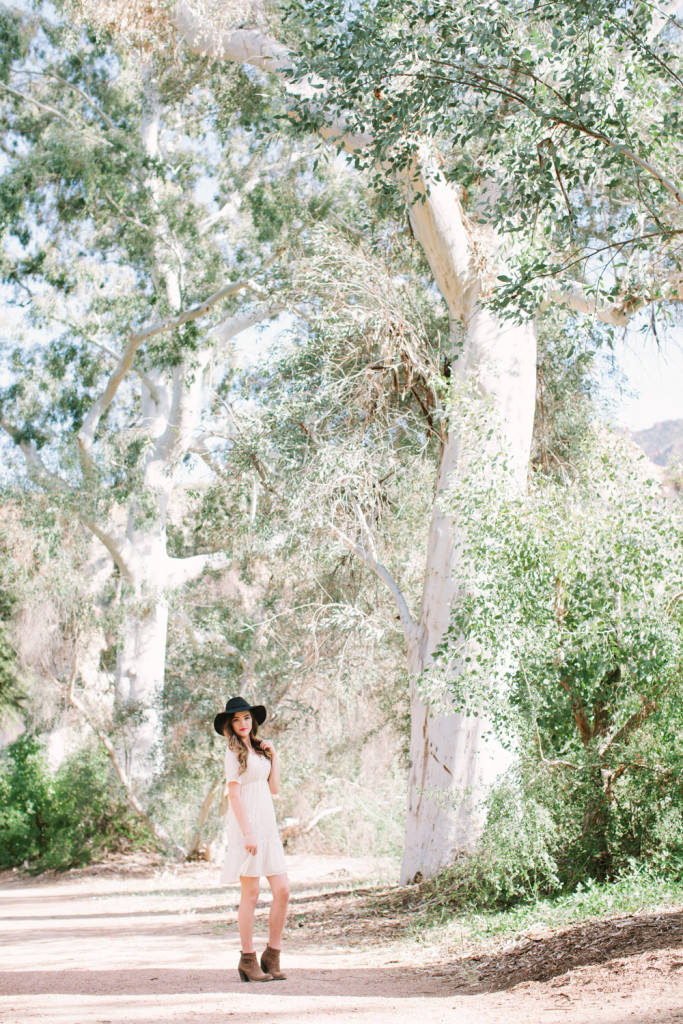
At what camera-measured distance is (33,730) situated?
18359mm

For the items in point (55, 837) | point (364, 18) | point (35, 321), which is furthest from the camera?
point (55, 837)

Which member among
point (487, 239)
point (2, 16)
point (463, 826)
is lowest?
point (463, 826)

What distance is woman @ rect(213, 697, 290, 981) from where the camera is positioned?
17.2ft

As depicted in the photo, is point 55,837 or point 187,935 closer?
point 187,935

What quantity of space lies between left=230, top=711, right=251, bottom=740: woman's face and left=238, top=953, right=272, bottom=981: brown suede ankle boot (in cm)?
120

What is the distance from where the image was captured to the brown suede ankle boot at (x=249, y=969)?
5.36 m

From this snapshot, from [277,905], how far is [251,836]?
0.39m

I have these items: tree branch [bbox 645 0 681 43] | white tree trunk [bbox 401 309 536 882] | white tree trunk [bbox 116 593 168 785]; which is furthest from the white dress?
white tree trunk [bbox 116 593 168 785]

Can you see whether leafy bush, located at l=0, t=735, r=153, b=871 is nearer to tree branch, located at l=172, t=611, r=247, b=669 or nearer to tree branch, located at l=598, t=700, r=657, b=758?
tree branch, located at l=172, t=611, r=247, b=669

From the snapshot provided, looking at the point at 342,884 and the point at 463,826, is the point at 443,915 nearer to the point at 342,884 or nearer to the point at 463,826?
the point at 463,826

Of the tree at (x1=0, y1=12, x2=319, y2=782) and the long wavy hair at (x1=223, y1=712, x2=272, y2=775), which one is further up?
the tree at (x1=0, y1=12, x2=319, y2=782)

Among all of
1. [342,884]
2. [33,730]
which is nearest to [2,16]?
[33,730]

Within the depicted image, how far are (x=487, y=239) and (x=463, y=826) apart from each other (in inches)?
242

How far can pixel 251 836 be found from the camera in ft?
17.2
